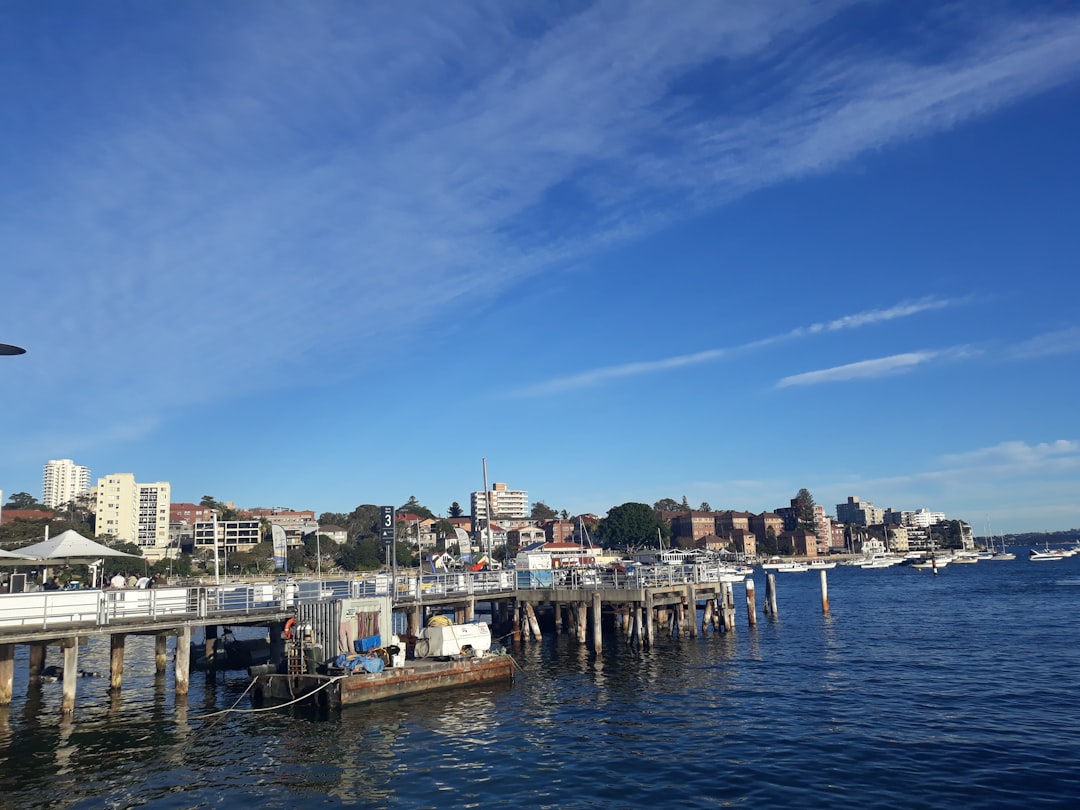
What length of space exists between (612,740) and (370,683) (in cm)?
1006

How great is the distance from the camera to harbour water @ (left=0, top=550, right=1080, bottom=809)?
20.6 metres

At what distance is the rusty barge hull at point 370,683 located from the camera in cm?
2989

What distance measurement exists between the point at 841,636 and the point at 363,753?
3730 centimetres

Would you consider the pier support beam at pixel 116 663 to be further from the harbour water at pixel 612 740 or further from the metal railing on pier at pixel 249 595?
the metal railing on pier at pixel 249 595

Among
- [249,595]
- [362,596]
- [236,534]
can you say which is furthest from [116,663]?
[236,534]

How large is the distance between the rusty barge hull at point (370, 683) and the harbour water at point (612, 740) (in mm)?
612

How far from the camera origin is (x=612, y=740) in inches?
1021

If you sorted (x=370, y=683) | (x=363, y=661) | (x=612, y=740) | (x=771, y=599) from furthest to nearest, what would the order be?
1. (x=771, y=599)
2. (x=363, y=661)
3. (x=370, y=683)
4. (x=612, y=740)

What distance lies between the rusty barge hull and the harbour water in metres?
0.61

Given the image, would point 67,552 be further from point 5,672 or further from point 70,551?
point 5,672

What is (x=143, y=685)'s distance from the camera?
37.9 meters

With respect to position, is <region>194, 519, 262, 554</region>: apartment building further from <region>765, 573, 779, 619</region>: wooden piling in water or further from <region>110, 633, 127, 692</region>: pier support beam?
<region>110, 633, 127, 692</region>: pier support beam

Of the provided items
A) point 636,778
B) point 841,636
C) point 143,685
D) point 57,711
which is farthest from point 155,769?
point 841,636

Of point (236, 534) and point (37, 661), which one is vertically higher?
point (236, 534)
